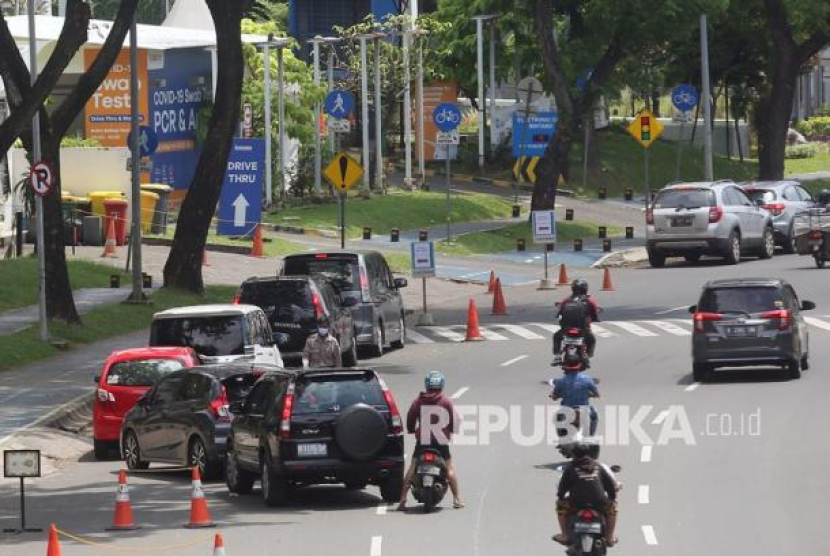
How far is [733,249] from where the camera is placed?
163 ft

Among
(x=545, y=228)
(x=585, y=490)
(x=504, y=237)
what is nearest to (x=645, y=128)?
(x=504, y=237)

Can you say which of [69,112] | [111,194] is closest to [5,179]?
[111,194]

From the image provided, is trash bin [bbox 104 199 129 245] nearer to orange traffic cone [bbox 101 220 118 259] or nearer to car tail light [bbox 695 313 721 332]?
orange traffic cone [bbox 101 220 118 259]

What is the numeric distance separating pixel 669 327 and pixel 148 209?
20438 mm

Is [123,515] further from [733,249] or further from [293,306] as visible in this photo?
[733,249]

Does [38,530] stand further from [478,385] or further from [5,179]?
[5,179]

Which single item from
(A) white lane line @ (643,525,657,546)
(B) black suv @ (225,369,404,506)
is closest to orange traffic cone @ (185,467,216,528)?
(B) black suv @ (225,369,404,506)

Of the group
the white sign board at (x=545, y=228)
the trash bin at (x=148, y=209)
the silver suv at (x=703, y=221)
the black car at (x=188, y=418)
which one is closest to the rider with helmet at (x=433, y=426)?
the black car at (x=188, y=418)

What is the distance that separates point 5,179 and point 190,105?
9.61 m

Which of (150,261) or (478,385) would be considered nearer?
(478,385)

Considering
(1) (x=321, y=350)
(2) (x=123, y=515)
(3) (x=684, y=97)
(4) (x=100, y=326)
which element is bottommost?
(4) (x=100, y=326)

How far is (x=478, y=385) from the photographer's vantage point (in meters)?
A: 30.8

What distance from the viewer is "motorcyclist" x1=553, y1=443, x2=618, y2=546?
15.0 metres

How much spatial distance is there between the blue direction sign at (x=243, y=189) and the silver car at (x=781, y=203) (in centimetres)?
1329
